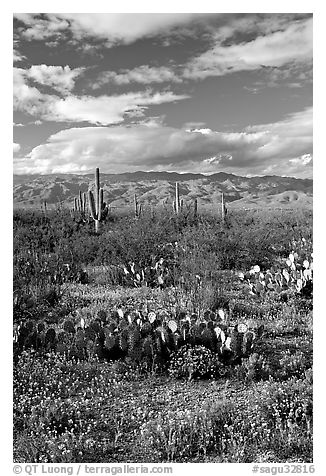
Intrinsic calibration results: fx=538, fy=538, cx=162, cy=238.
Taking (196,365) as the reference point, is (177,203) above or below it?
above

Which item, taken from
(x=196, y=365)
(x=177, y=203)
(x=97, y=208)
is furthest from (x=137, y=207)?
(x=196, y=365)

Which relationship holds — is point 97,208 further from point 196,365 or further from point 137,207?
point 196,365

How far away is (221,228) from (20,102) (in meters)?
3.39

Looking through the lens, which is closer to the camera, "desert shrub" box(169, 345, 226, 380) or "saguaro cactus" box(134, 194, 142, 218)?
"desert shrub" box(169, 345, 226, 380)

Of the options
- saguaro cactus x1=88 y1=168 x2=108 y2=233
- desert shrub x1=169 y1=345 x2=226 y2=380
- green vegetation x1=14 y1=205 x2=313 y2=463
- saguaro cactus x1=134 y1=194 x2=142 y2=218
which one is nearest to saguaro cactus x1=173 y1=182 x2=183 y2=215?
green vegetation x1=14 y1=205 x2=313 y2=463

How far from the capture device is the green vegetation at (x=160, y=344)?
144 inches

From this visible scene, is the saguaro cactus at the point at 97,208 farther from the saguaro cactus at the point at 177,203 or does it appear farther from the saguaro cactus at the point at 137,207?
the saguaro cactus at the point at 177,203

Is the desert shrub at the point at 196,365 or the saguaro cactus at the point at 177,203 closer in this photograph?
the desert shrub at the point at 196,365

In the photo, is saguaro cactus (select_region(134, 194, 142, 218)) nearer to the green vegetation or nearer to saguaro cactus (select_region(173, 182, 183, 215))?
saguaro cactus (select_region(173, 182, 183, 215))

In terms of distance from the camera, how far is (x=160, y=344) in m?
4.29

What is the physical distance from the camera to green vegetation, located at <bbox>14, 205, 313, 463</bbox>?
3.66 m

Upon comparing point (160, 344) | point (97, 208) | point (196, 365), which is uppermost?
point (97, 208)

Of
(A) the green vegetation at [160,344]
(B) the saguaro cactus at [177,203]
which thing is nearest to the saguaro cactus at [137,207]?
(B) the saguaro cactus at [177,203]

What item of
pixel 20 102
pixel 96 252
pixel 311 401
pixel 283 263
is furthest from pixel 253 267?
pixel 20 102
